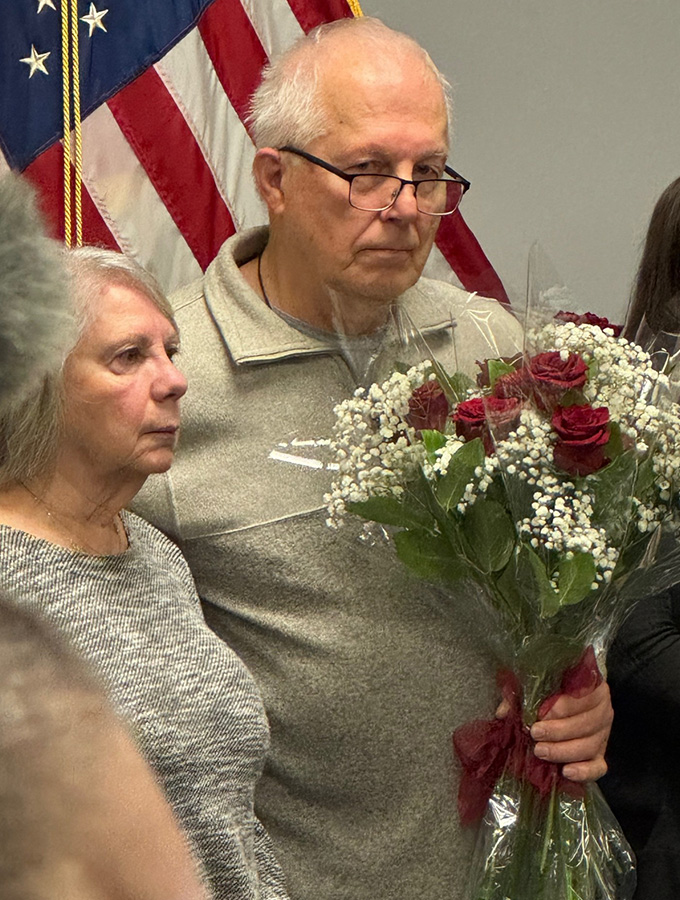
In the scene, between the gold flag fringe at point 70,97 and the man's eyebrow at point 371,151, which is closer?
the man's eyebrow at point 371,151

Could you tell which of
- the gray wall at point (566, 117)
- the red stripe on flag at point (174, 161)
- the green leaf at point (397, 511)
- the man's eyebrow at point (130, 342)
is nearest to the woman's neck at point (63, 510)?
the man's eyebrow at point (130, 342)

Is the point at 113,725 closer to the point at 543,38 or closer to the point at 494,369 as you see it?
the point at 494,369

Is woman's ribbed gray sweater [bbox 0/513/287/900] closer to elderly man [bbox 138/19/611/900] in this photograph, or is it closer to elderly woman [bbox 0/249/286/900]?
elderly woman [bbox 0/249/286/900]

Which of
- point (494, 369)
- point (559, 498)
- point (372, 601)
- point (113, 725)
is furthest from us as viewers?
point (372, 601)

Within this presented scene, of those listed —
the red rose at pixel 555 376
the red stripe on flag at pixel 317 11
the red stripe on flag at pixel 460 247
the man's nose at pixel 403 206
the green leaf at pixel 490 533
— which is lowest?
the red stripe on flag at pixel 460 247

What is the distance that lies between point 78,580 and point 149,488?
301 millimetres

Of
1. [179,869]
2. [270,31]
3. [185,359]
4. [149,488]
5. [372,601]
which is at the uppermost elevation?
[179,869]

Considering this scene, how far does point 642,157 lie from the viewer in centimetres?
256

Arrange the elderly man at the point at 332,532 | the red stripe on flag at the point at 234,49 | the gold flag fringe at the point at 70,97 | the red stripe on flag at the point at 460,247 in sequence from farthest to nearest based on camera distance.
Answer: the red stripe on flag at the point at 460,247, the red stripe on flag at the point at 234,49, the gold flag fringe at the point at 70,97, the elderly man at the point at 332,532

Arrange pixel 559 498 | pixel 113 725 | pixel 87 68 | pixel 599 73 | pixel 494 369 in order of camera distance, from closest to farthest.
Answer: pixel 113 725
pixel 559 498
pixel 494 369
pixel 87 68
pixel 599 73

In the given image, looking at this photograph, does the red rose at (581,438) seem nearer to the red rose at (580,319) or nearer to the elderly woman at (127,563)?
the red rose at (580,319)

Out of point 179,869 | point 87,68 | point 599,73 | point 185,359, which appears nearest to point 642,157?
point 599,73

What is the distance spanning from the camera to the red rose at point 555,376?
130 centimetres

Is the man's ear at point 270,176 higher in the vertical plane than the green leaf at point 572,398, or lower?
higher
